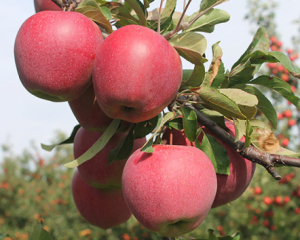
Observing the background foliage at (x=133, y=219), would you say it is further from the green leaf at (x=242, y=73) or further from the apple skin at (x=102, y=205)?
the green leaf at (x=242, y=73)

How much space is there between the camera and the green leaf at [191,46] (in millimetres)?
840

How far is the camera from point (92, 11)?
0.85 m

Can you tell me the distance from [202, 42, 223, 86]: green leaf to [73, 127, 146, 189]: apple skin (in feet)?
1.04

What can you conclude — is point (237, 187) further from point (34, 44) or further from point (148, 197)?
point (34, 44)

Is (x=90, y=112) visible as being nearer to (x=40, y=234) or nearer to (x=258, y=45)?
(x=40, y=234)

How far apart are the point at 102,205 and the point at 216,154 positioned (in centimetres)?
55

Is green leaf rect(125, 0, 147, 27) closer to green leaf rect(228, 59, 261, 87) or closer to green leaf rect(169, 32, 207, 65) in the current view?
green leaf rect(169, 32, 207, 65)

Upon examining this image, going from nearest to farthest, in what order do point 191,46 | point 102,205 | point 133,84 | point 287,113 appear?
1. point 133,84
2. point 191,46
3. point 102,205
4. point 287,113

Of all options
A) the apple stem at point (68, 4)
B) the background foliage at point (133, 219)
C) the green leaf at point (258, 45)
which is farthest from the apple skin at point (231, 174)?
the background foliage at point (133, 219)

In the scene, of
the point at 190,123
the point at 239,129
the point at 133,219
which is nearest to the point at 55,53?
the point at 190,123

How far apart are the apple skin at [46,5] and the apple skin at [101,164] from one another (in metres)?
0.43

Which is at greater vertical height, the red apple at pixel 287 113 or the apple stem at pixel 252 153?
the apple stem at pixel 252 153

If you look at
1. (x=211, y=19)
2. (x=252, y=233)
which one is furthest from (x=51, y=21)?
(x=252, y=233)

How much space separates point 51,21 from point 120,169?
0.51 m
